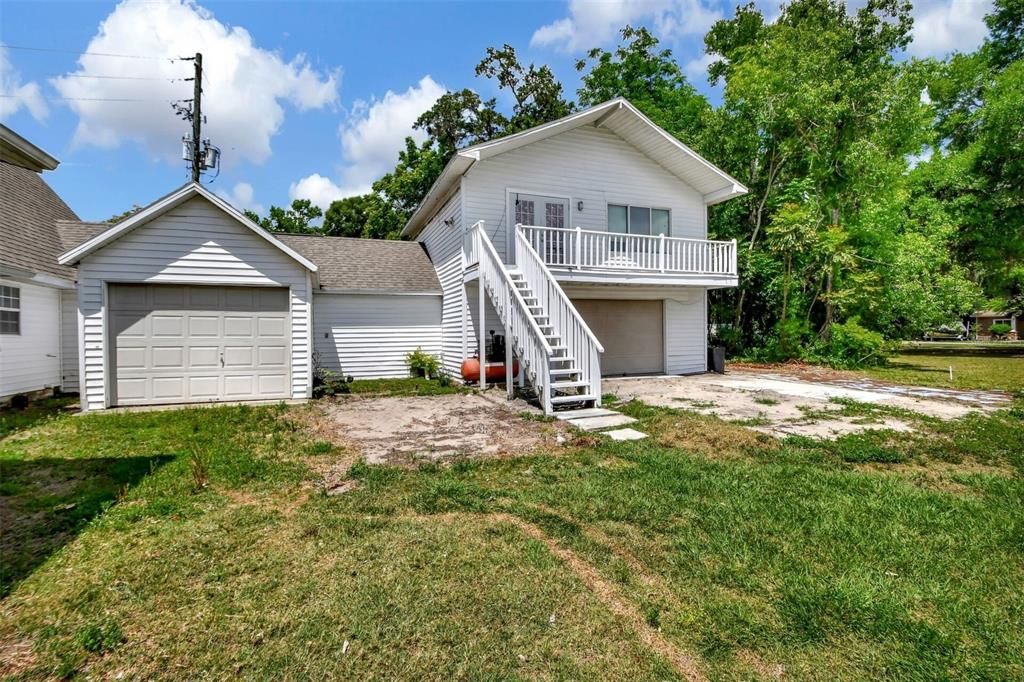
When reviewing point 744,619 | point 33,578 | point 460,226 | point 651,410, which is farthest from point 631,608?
point 460,226

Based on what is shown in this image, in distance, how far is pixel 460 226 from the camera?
12273 millimetres

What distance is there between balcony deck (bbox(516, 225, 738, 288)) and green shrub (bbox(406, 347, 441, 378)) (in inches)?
187

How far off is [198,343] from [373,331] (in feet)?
15.6

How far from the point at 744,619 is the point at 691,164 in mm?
13501

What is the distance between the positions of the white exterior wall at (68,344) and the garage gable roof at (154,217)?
9.71 ft

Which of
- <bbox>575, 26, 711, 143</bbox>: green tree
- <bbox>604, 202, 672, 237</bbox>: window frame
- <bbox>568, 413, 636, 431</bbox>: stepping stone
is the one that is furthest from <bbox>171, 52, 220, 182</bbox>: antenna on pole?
<bbox>575, 26, 711, 143</bbox>: green tree

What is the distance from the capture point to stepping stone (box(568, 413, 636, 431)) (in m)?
6.91

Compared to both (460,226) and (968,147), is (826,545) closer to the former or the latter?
(460,226)

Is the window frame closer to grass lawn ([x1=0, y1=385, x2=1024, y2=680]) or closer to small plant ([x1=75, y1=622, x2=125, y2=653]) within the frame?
grass lawn ([x1=0, y1=385, x2=1024, y2=680])

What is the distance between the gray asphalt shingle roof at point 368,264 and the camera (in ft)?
45.4

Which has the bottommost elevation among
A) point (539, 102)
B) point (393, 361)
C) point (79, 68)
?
point (393, 361)

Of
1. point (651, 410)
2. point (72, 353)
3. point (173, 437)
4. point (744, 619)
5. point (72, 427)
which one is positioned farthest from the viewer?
point (72, 353)

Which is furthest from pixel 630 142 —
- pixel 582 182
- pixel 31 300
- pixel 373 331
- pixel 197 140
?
pixel 31 300

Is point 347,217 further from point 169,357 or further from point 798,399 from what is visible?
point 798,399
